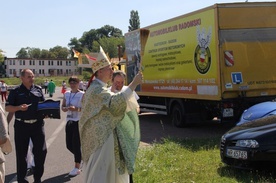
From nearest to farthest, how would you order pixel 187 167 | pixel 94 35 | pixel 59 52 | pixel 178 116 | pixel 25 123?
pixel 25 123
pixel 187 167
pixel 178 116
pixel 94 35
pixel 59 52

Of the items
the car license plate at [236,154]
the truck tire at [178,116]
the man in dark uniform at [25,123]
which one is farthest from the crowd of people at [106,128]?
the truck tire at [178,116]

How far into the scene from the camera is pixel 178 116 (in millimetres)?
13203

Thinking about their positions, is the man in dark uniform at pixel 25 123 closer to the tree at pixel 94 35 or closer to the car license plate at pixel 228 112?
the car license plate at pixel 228 112

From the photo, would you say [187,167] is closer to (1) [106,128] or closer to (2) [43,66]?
(1) [106,128]

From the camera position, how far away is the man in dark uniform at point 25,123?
20.4 ft

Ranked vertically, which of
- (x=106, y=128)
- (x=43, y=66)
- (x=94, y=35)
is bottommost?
(x=106, y=128)

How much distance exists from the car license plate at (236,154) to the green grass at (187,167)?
32cm

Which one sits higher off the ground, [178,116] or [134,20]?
[134,20]

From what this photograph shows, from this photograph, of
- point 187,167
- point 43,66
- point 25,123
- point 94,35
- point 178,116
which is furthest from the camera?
point 94,35

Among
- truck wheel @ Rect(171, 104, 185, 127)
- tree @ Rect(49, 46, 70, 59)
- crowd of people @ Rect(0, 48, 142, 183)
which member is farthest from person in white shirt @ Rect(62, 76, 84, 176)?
tree @ Rect(49, 46, 70, 59)

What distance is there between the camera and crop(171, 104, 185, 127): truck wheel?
12.9 m

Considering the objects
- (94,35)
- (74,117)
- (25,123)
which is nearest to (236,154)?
(74,117)

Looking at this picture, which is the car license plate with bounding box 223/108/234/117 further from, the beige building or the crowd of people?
the beige building

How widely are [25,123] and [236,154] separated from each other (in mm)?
3318
